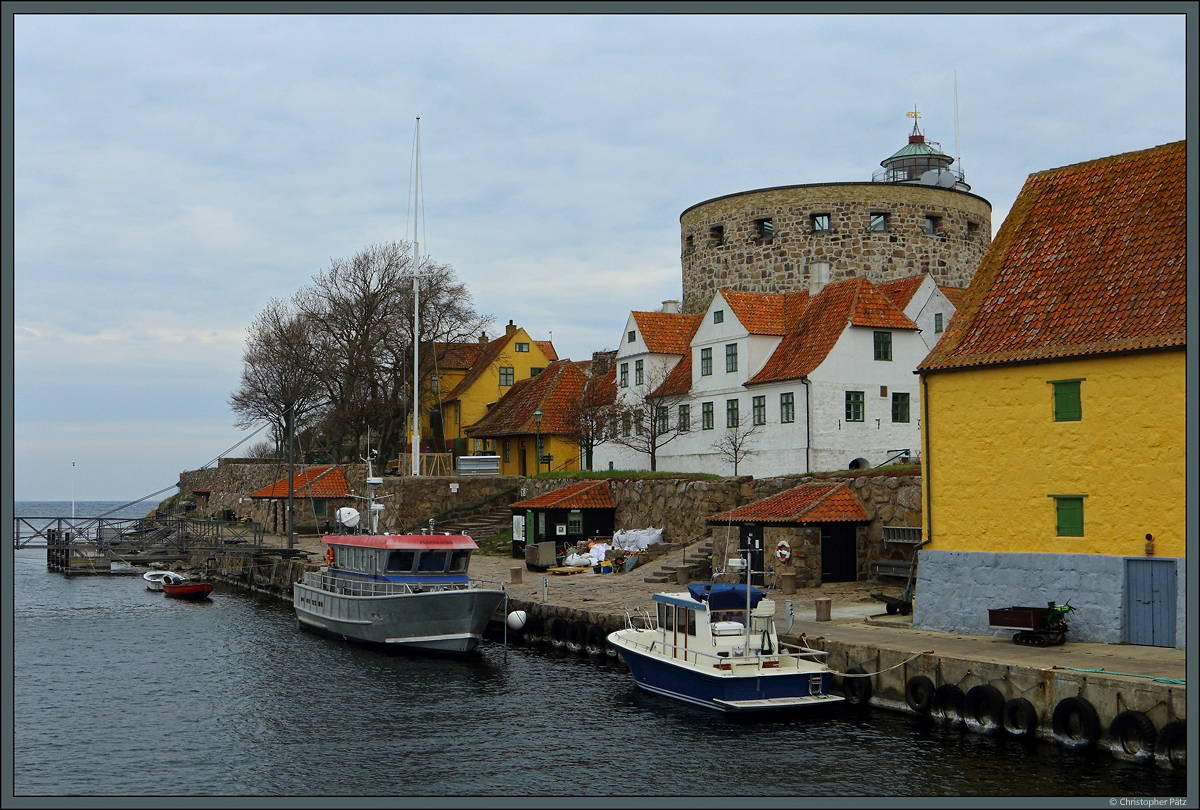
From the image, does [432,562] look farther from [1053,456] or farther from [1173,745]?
[1173,745]

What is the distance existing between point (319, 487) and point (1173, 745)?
51219mm

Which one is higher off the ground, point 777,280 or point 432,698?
point 777,280

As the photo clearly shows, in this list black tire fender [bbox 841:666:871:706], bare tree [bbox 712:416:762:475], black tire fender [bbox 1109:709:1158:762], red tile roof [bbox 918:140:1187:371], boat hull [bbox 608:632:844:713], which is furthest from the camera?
bare tree [bbox 712:416:762:475]

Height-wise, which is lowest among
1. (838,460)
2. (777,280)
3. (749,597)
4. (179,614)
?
(179,614)

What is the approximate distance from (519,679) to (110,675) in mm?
10771

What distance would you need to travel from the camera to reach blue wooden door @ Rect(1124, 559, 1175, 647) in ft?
70.0

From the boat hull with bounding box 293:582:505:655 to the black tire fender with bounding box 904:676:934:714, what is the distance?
44.2ft

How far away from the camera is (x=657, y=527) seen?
4194cm

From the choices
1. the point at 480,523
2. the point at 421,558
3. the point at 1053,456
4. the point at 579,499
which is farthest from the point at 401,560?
the point at 480,523

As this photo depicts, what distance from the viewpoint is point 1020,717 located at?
1941 cm

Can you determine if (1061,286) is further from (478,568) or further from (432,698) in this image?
(478,568)

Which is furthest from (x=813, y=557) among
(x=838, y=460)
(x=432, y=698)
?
(x=432, y=698)

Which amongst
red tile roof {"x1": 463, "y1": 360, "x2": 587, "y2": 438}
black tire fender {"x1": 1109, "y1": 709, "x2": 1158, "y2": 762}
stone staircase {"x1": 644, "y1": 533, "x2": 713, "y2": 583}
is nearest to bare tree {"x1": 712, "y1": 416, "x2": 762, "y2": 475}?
stone staircase {"x1": 644, "y1": 533, "x2": 713, "y2": 583}

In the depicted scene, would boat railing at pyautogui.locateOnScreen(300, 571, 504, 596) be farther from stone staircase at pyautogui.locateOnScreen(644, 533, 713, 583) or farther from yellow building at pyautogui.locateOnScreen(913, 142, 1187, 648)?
yellow building at pyautogui.locateOnScreen(913, 142, 1187, 648)
